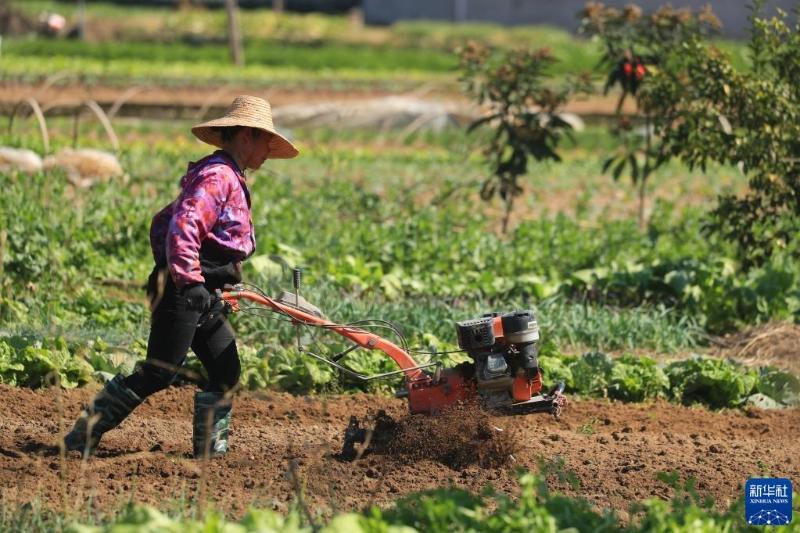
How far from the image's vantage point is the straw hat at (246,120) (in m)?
5.51

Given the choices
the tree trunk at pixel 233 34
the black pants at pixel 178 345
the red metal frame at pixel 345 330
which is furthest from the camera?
the tree trunk at pixel 233 34

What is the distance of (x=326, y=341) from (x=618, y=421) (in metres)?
1.80

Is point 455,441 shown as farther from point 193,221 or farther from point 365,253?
point 365,253

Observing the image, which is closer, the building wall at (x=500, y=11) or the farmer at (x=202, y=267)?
the farmer at (x=202, y=267)

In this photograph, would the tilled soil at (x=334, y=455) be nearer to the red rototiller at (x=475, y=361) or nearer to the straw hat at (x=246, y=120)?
the red rototiller at (x=475, y=361)

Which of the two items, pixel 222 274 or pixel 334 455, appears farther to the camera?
pixel 334 455

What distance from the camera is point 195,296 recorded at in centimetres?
521

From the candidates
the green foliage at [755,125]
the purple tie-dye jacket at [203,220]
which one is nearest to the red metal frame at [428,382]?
the purple tie-dye jacket at [203,220]

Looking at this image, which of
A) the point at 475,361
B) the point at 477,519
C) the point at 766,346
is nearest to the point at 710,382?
the point at 766,346

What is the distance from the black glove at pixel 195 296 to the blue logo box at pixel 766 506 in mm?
2256

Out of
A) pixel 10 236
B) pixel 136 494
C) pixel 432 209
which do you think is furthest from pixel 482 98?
pixel 136 494

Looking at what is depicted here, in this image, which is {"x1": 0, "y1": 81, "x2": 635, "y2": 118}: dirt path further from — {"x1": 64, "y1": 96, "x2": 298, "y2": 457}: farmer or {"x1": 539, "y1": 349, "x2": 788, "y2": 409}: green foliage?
{"x1": 64, "y1": 96, "x2": 298, "y2": 457}: farmer

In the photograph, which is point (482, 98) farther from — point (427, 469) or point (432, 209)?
point (427, 469)

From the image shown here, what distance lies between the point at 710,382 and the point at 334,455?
2.59 meters
